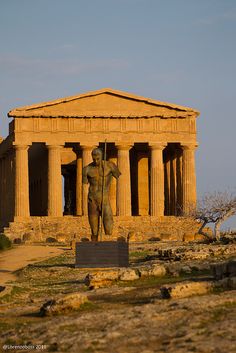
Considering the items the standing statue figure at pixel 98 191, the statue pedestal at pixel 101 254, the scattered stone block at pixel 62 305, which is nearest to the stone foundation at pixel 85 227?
the standing statue figure at pixel 98 191

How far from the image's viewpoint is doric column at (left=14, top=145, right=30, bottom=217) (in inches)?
3287

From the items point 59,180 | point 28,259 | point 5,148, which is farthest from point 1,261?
point 5,148

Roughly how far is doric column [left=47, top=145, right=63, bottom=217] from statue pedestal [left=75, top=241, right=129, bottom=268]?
5080 cm

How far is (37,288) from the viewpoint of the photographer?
86.7 ft

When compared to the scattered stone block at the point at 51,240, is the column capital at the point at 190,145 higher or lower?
higher

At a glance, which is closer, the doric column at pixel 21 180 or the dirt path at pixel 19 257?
the dirt path at pixel 19 257

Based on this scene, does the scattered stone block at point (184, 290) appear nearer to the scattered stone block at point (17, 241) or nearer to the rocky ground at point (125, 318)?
the rocky ground at point (125, 318)

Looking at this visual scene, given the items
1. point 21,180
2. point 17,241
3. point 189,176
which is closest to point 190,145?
point 189,176

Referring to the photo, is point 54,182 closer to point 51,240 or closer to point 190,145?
point 190,145

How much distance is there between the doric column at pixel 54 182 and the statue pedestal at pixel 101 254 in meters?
50.8

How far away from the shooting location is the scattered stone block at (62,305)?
58.0 ft

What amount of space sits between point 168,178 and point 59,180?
12.3 m

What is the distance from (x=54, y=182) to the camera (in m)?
83.6

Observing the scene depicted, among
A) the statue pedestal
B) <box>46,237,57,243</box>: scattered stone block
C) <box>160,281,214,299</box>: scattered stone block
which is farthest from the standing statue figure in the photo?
<box>46,237,57,243</box>: scattered stone block
